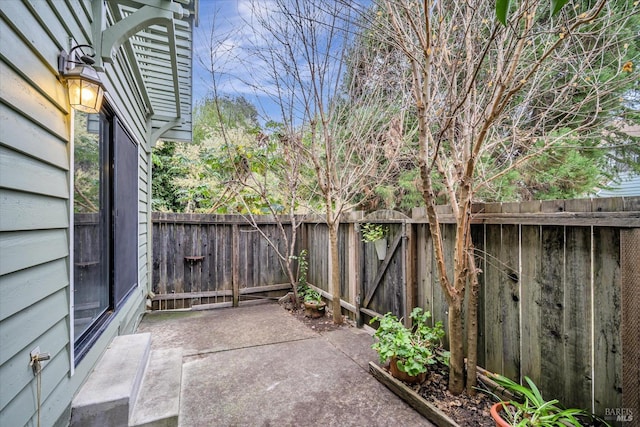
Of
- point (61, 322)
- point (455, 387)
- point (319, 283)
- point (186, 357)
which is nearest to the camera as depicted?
point (61, 322)

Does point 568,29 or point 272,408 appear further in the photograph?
point 272,408

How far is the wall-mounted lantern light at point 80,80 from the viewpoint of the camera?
154 centimetres

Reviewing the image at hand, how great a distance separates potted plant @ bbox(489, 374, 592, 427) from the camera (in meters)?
1.72

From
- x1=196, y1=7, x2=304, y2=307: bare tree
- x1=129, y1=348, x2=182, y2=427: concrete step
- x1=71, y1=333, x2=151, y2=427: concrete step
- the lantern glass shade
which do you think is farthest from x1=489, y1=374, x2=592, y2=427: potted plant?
x1=196, y1=7, x2=304, y2=307: bare tree

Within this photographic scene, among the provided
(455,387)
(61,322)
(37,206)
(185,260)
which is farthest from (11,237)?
(185,260)

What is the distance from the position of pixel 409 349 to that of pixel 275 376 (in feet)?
4.00

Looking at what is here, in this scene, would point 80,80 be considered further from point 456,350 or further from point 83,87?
point 456,350

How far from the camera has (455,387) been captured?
2.29 meters

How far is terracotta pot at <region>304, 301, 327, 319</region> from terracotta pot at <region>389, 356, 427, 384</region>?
198cm

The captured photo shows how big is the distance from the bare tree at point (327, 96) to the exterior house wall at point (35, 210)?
2167 millimetres

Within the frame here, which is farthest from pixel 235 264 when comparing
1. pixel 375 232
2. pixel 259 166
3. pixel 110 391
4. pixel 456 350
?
pixel 456 350

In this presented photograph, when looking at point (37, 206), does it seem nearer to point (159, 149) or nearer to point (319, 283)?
point (319, 283)

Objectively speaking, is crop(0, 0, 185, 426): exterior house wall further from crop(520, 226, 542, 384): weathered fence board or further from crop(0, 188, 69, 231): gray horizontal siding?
crop(520, 226, 542, 384): weathered fence board

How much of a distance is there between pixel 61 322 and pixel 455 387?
2.52 meters
